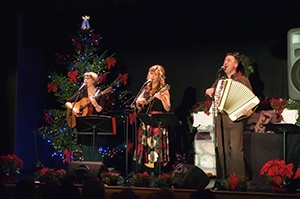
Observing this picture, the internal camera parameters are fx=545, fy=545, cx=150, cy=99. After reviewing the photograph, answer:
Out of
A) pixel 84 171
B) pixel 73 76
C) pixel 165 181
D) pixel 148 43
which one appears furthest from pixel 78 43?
pixel 165 181

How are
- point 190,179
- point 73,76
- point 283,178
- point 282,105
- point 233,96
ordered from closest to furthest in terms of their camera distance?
point 283,178, point 190,179, point 233,96, point 282,105, point 73,76

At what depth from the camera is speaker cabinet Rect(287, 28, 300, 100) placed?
24.5 ft

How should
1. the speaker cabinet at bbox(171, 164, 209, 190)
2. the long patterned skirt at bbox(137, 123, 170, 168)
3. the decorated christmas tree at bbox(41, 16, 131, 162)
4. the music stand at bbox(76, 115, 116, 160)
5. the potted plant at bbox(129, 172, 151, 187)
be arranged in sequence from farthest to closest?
1. the decorated christmas tree at bbox(41, 16, 131, 162)
2. the long patterned skirt at bbox(137, 123, 170, 168)
3. the music stand at bbox(76, 115, 116, 160)
4. the potted plant at bbox(129, 172, 151, 187)
5. the speaker cabinet at bbox(171, 164, 209, 190)

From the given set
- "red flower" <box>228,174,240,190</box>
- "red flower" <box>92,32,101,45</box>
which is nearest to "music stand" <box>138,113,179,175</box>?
"red flower" <box>228,174,240,190</box>

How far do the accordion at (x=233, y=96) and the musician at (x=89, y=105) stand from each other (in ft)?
6.23

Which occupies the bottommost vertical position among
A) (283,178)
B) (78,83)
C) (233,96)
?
(283,178)

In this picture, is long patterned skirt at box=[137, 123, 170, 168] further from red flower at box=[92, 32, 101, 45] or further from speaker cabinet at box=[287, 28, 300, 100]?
red flower at box=[92, 32, 101, 45]

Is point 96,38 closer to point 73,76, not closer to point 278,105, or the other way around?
point 73,76

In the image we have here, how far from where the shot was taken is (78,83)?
9320 mm

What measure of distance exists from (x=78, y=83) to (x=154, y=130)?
6.91 ft

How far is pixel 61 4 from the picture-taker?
26.2ft

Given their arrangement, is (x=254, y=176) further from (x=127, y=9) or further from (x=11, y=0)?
(x=11, y=0)

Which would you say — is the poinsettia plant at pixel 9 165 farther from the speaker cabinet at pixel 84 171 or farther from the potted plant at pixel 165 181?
the potted plant at pixel 165 181

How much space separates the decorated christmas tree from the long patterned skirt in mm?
1357
